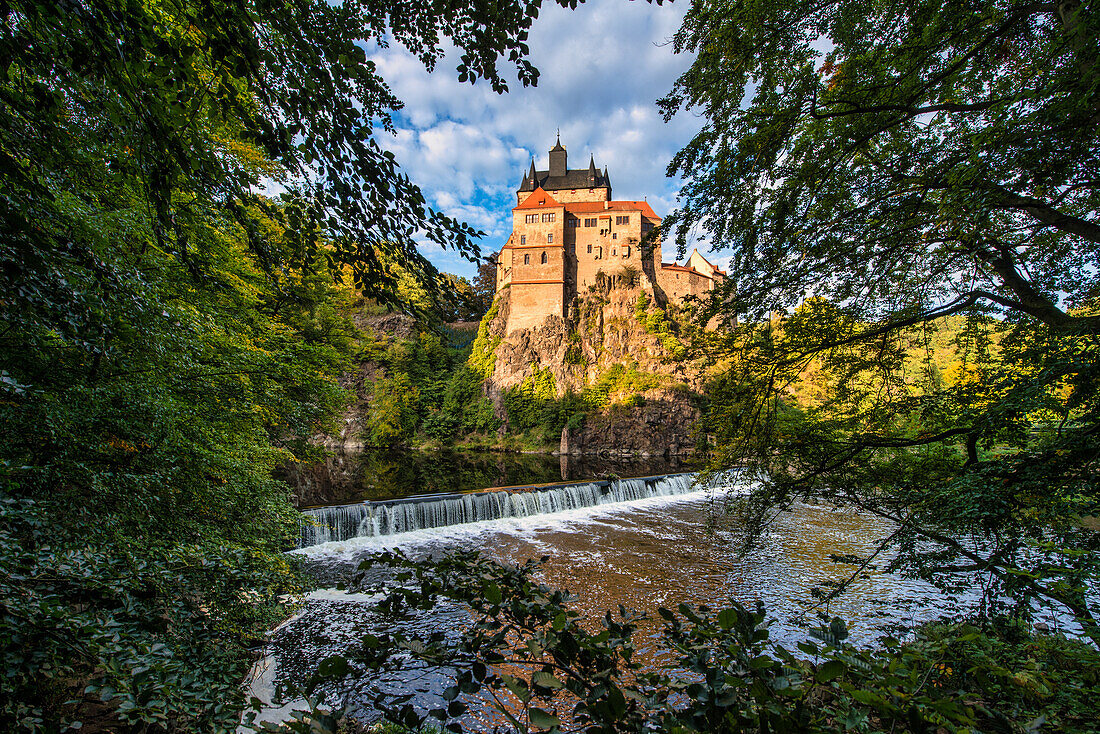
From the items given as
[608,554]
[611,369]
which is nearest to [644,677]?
[608,554]

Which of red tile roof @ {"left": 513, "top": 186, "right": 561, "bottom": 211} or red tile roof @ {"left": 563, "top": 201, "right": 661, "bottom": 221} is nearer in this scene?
red tile roof @ {"left": 513, "top": 186, "right": 561, "bottom": 211}

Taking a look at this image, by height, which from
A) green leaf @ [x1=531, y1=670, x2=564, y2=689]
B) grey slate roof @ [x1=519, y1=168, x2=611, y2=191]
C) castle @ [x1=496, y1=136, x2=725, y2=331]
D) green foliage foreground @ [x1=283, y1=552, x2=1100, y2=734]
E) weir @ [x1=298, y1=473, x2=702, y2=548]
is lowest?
weir @ [x1=298, y1=473, x2=702, y2=548]

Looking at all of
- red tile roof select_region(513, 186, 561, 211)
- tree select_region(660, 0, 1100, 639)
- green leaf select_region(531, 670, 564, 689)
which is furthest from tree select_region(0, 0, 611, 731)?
red tile roof select_region(513, 186, 561, 211)

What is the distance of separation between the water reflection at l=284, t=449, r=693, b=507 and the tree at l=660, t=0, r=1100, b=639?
29.6 ft

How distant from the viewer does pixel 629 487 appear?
52.5ft

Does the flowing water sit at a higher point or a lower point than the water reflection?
lower

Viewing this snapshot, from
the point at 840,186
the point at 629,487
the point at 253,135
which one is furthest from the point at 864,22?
the point at 629,487

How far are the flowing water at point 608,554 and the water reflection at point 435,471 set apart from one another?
2.10 meters

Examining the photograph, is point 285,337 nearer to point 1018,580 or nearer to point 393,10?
point 393,10

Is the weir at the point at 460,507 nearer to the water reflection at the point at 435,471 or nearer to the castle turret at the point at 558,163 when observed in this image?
the water reflection at the point at 435,471

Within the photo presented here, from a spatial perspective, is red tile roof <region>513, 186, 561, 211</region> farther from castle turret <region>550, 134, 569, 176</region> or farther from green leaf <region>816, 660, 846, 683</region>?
green leaf <region>816, 660, 846, 683</region>

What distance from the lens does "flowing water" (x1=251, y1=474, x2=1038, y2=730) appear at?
6020 millimetres

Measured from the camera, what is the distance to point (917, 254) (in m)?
3.86

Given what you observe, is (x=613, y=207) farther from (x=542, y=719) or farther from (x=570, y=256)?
(x=542, y=719)
